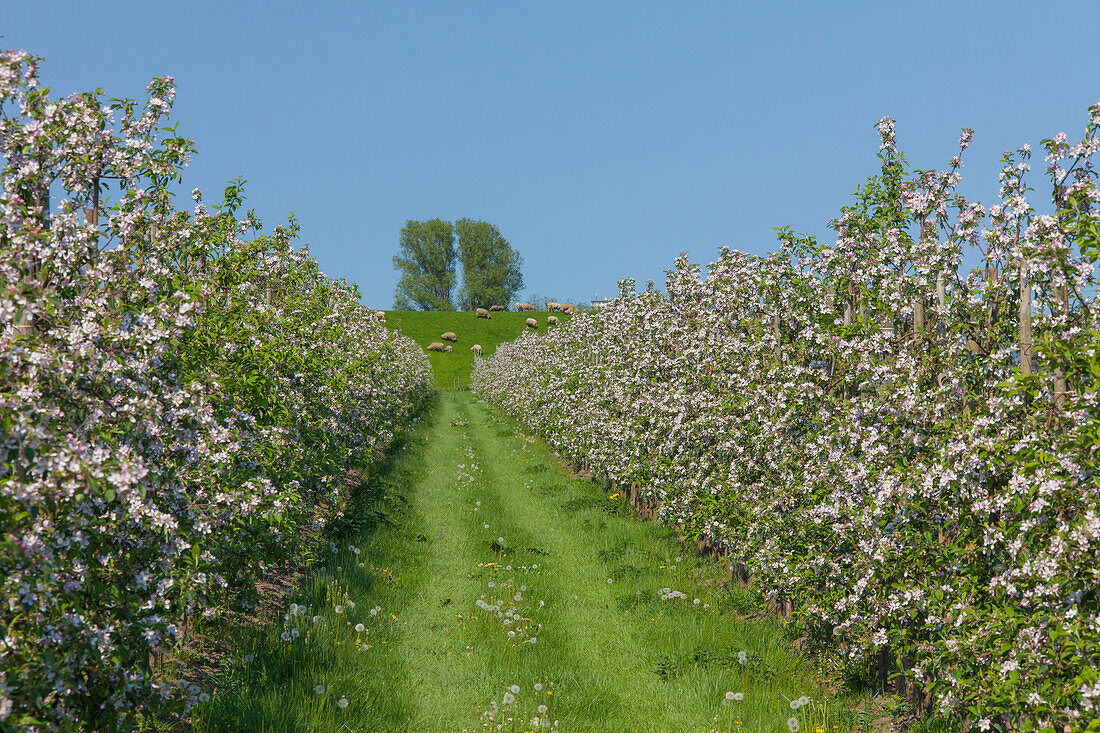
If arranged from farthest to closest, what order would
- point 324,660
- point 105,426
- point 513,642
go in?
1. point 513,642
2. point 324,660
3. point 105,426

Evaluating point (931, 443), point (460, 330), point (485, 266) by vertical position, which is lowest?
point (931, 443)

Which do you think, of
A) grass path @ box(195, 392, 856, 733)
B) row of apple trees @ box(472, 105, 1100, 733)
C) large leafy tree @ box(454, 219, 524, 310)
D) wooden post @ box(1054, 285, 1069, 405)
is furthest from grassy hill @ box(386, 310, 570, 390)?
wooden post @ box(1054, 285, 1069, 405)

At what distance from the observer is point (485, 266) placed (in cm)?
12988

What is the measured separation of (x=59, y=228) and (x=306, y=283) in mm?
10187

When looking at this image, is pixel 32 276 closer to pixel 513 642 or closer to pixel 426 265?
pixel 513 642

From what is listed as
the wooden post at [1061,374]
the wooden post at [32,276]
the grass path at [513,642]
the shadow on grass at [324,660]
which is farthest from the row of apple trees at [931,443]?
the wooden post at [32,276]

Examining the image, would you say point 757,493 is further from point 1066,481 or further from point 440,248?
point 440,248

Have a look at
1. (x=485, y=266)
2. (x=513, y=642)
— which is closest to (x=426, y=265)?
(x=485, y=266)

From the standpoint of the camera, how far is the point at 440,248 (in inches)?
5103

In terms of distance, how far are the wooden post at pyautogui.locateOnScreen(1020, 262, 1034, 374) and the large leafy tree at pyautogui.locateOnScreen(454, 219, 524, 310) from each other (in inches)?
4779

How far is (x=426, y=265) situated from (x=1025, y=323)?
5067 inches

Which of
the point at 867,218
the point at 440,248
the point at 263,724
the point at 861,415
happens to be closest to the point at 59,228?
the point at 263,724

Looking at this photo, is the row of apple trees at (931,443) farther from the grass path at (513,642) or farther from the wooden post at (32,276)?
the wooden post at (32,276)

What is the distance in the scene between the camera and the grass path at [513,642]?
7602mm
